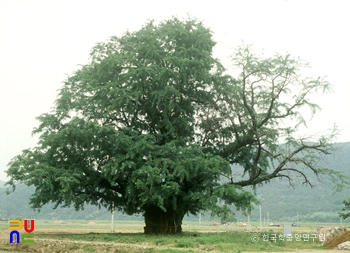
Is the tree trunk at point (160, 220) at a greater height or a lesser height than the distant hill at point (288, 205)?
greater

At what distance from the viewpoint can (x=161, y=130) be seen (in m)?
Result: 28.1

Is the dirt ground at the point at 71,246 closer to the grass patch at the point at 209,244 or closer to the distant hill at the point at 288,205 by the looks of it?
the grass patch at the point at 209,244

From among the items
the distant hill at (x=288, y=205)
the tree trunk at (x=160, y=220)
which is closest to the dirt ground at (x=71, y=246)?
the tree trunk at (x=160, y=220)

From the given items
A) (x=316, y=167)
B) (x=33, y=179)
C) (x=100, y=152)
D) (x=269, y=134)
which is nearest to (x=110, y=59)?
(x=100, y=152)

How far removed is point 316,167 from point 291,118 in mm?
3550

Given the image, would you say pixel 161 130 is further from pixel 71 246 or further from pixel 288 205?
pixel 288 205

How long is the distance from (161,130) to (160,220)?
17.9 feet

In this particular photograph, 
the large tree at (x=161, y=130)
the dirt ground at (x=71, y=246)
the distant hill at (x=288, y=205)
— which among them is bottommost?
the distant hill at (x=288, y=205)

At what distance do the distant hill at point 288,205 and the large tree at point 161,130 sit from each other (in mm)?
60826

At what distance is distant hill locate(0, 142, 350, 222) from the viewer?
9456 cm

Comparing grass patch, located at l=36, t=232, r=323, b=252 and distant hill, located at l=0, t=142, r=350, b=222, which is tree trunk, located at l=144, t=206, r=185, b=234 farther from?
distant hill, located at l=0, t=142, r=350, b=222

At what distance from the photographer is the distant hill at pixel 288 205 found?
9456cm

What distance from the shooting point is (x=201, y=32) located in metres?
27.5

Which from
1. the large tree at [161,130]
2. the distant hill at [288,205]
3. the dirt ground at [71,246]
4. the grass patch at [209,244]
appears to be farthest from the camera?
the distant hill at [288,205]
